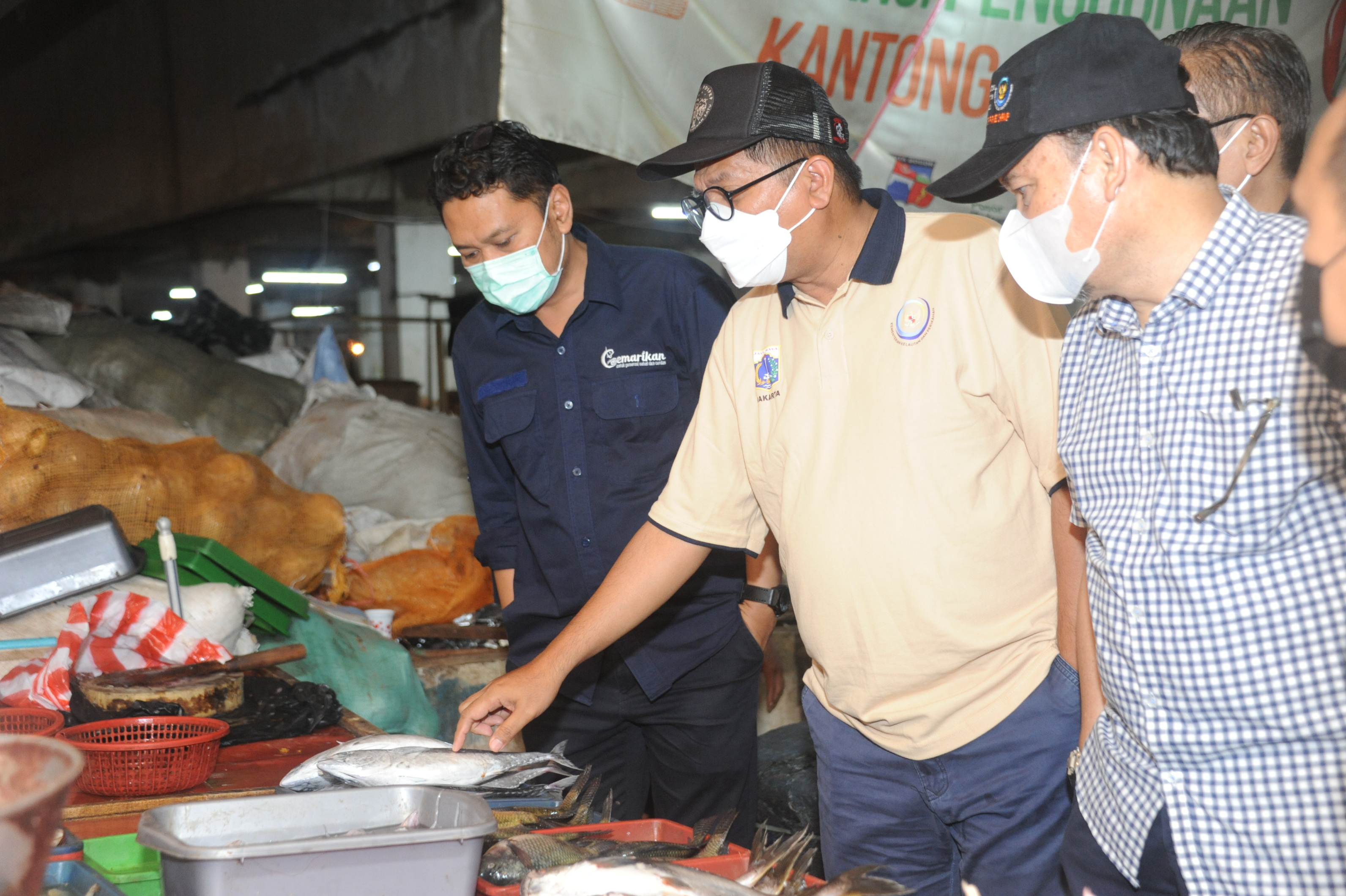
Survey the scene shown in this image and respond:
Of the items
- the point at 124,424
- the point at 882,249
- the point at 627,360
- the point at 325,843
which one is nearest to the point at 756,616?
the point at 627,360

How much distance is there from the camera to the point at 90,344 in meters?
5.64

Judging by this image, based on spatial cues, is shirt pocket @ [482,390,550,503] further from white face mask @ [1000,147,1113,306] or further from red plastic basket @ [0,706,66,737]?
white face mask @ [1000,147,1113,306]

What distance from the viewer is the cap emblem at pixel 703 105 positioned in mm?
1977

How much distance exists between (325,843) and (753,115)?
4.50ft

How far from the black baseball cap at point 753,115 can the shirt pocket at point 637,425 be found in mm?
745

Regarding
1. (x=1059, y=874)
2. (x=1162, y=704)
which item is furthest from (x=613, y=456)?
(x=1162, y=704)

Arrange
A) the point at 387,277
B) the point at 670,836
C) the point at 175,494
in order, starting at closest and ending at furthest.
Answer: the point at 670,836
the point at 175,494
the point at 387,277

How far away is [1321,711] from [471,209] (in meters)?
2.04

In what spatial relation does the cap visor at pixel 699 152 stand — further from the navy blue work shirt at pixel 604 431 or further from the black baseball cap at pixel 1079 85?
the navy blue work shirt at pixel 604 431

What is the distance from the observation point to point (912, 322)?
5.92 ft

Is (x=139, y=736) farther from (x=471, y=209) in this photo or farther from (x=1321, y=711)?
(x=1321, y=711)

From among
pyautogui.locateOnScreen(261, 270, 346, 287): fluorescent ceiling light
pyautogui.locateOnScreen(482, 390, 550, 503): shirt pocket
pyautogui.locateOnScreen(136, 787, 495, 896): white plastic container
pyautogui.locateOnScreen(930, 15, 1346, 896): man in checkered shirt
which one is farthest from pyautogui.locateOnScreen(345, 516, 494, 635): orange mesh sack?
pyautogui.locateOnScreen(261, 270, 346, 287): fluorescent ceiling light

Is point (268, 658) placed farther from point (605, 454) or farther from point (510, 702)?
point (510, 702)

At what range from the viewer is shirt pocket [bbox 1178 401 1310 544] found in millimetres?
1203
